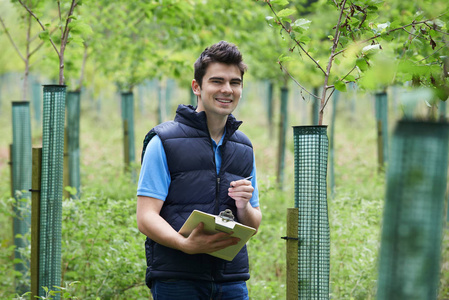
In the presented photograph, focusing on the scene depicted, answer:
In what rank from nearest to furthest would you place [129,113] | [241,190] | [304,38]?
[241,190] → [304,38] → [129,113]

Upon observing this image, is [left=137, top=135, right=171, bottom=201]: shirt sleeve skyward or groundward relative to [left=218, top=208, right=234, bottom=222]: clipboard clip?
skyward

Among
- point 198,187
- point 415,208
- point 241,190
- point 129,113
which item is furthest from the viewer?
point 129,113

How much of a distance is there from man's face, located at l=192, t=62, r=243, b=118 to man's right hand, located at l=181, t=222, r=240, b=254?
1.93ft

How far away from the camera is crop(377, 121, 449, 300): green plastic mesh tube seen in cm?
134

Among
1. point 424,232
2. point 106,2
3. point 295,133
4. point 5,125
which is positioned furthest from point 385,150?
point 5,125

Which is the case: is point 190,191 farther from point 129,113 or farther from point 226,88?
point 129,113

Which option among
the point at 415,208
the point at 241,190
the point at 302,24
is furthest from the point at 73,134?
the point at 415,208

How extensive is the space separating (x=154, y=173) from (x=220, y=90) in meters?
0.50

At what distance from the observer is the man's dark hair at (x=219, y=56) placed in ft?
8.06

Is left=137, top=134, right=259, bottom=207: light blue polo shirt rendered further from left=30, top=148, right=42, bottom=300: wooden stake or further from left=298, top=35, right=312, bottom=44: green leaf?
left=30, top=148, right=42, bottom=300: wooden stake

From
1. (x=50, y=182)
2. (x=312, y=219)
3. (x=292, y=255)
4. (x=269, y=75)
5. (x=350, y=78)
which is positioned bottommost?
(x=292, y=255)

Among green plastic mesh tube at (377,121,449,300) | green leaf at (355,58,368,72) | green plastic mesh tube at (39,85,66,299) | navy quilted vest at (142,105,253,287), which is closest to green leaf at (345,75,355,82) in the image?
green leaf at (355,58,368,72)

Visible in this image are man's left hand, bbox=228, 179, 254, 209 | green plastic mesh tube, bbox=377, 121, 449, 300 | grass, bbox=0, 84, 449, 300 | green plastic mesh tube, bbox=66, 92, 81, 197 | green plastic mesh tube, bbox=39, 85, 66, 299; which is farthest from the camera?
green plastic mesh tube, bbox=66, 92, 81, 197

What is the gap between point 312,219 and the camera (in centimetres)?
238
